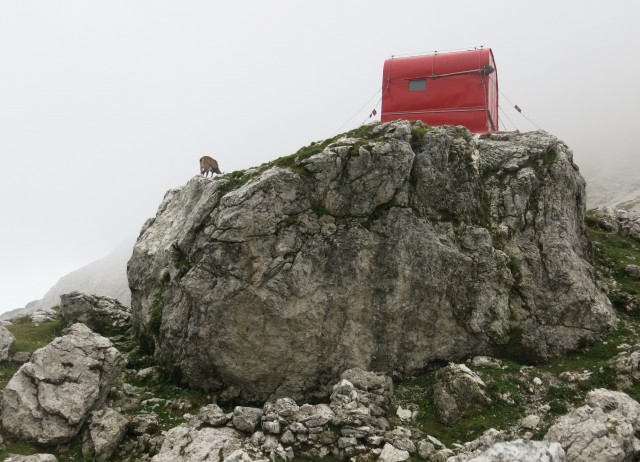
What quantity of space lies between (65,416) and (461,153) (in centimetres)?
2548

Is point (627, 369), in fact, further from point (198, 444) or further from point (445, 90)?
point (445, 90)

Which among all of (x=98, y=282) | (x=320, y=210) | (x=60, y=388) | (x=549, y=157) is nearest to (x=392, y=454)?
(x=320, y=210)

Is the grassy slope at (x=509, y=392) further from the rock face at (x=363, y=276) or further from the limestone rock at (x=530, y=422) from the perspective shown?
the rock face at (x=363, y=276)

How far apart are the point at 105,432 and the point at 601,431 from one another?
66.8 ft

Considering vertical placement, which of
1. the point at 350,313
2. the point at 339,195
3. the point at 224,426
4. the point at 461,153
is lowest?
the point at 224,426

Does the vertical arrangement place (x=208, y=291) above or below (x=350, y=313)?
above

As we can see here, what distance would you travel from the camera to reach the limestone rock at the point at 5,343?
80.0 ft

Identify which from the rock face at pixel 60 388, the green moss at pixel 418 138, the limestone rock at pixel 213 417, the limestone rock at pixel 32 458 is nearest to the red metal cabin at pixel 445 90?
the green moss at pixel 418 138

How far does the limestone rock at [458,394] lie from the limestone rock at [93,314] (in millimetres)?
22607

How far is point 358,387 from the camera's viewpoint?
65.9ft

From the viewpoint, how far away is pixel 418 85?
119 ft

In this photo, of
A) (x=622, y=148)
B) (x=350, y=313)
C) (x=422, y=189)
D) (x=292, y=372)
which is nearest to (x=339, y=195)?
(x=422, y=189)

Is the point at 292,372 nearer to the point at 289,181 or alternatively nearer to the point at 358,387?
the point at 358,387

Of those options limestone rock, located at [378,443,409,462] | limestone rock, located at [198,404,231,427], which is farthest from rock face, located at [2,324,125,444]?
limestone rock, located at [378,443,409,462]
